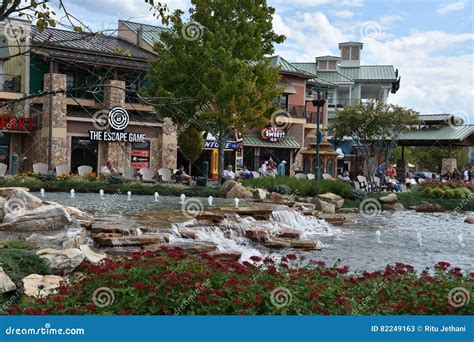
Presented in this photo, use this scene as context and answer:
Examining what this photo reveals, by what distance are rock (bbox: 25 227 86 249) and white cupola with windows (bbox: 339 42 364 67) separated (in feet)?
180

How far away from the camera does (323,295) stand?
5.87 metres

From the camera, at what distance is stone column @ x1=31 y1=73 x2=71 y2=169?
34.2 metres

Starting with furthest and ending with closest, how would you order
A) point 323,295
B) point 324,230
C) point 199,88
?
point 199,88, point 324,230, point 323,295

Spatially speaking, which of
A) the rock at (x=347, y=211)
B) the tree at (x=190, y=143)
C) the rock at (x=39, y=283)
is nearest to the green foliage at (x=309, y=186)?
the rock at (x=347, y=211)

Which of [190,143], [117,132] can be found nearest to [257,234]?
[117,132]

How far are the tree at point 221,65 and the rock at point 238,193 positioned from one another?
4.58 meters

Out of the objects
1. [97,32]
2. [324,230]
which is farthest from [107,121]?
[97,32]

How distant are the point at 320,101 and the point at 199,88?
5590 mm

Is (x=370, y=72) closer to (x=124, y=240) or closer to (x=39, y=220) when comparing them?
(x=39, y=220)

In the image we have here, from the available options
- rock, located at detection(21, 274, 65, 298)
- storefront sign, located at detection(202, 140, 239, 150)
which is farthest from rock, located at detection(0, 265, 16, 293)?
storefront sign, located at detection(202, 140, 239, 150)

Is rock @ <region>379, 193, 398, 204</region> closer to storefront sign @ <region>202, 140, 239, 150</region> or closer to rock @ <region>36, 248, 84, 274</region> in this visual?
rock @ <region>36, 248, 84, 274</region>

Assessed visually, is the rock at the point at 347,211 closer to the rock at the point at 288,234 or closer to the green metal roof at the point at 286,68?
the rock at the point at 288,234

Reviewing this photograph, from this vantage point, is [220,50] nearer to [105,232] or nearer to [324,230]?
[324,230]

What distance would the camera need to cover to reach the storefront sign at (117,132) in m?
36.0
